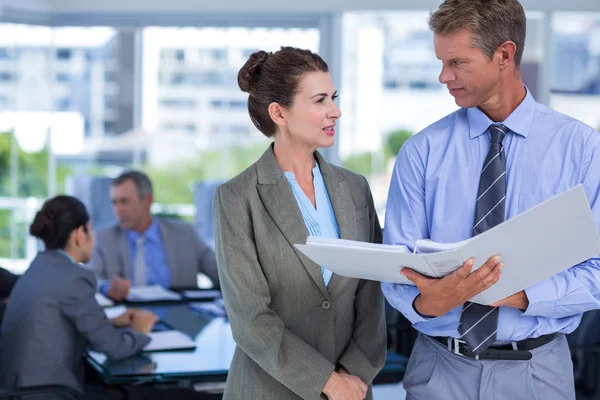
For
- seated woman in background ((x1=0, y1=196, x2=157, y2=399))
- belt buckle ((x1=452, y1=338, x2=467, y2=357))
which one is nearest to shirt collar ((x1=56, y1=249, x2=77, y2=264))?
seated woman in background ((x1=0, y1=196, x2=157, y2=399))

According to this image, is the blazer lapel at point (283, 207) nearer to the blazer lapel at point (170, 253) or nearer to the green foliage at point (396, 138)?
the blazer lapel at point (170, 253)

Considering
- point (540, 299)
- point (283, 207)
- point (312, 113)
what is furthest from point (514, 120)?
point (283, 207)

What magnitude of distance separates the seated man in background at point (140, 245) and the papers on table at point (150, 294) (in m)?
0.26

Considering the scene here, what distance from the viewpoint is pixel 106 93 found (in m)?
7.05

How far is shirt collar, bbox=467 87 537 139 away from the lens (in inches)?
79.0

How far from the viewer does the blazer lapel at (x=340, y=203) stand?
2.25m

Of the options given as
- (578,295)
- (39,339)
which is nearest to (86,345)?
(39,339)

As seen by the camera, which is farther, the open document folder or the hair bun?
the hair bun

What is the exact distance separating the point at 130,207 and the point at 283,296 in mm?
2952

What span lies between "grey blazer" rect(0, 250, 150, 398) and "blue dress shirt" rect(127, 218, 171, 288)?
5.45 feet

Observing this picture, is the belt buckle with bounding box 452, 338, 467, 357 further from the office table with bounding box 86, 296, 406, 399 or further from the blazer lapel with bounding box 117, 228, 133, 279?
the blazer lapel with bounding box 117, 228, 133, 279

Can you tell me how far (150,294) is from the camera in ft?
15.0

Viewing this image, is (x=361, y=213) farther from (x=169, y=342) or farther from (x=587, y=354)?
(x=587, y=354)

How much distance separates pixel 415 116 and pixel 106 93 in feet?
9.02
